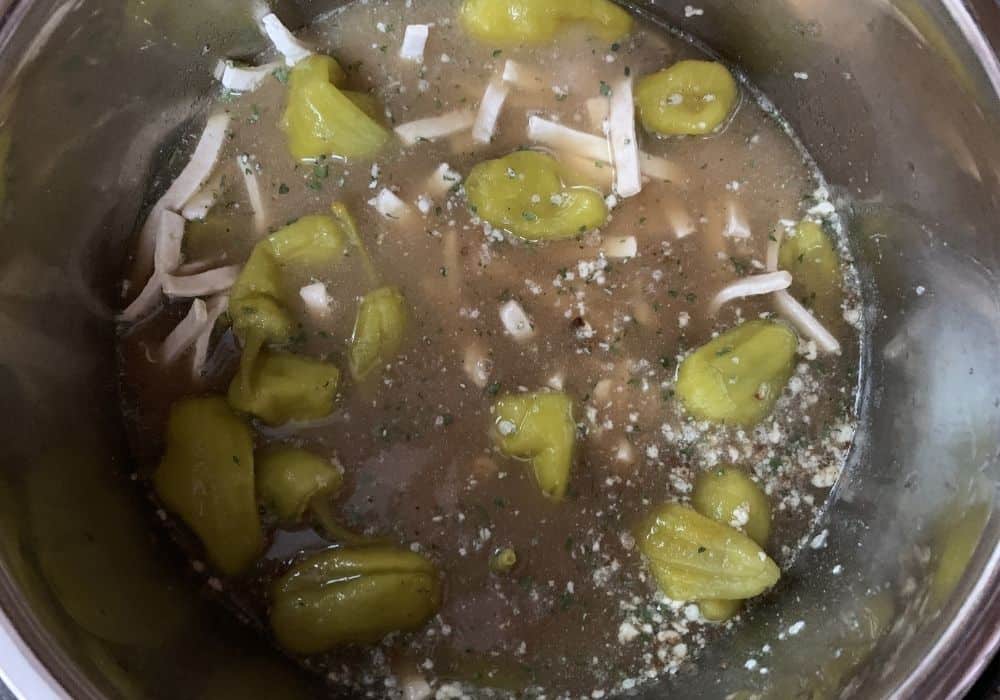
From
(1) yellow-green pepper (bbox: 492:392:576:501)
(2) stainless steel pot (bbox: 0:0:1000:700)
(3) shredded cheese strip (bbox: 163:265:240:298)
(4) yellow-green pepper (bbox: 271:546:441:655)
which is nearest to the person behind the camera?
(2) stainless steel pot (bbox: 0:0:1000:700)

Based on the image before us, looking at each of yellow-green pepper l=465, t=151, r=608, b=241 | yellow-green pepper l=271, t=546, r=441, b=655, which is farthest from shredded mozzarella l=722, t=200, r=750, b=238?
yellow-green pepper l=271, t=546, r=441, b=655

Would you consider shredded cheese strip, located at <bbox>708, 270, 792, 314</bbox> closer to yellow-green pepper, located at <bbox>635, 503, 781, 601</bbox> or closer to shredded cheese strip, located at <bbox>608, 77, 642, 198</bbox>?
shredded cheese strip, located at <bbox>608, 77, 642, 198</bbox>

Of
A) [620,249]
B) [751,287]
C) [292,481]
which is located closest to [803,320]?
[751,287]

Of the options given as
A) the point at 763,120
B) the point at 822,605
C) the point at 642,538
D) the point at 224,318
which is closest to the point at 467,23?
the point at 763,120

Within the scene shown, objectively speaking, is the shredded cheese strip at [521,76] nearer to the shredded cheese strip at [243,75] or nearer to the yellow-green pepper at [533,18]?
the yellow-green pepper at [533,18]

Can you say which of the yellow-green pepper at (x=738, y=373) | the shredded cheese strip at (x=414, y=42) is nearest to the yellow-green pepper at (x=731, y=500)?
the yellow-green pepper at (x=738, y=373)

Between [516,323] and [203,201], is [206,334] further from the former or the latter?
[516,323]
